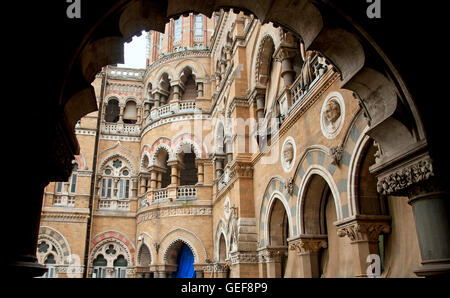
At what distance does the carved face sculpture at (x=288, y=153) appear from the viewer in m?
10.6

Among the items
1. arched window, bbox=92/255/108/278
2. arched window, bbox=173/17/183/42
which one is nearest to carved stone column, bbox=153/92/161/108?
arched window, bbox=173/17/183/42

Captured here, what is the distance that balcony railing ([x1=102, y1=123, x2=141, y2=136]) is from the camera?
24.8m

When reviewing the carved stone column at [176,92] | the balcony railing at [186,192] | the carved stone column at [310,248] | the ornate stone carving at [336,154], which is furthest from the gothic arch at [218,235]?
the ornate stone carving at [336,154]

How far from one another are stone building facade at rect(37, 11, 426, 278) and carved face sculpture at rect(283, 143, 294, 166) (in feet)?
0.09

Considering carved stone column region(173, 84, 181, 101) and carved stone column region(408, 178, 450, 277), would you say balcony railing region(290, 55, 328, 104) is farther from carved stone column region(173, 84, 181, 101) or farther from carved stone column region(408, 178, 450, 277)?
carved stone column region(173, 84, 181, 101)

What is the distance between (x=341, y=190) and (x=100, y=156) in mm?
18703

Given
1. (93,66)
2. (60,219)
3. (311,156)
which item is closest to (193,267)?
(60,219)

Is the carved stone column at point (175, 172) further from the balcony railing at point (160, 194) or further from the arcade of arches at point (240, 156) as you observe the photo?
the balcony railing at point (160, 194)

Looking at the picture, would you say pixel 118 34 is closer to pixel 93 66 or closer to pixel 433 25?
pixel 93 66

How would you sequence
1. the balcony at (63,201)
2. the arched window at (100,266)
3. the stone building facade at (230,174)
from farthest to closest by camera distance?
the balcony at (63,201) < the arched window at (100,266) < the stone building facade at (230,174)

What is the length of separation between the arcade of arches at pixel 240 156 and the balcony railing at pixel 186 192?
0.11 meters

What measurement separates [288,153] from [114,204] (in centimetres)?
1547

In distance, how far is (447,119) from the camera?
3.98 metres
